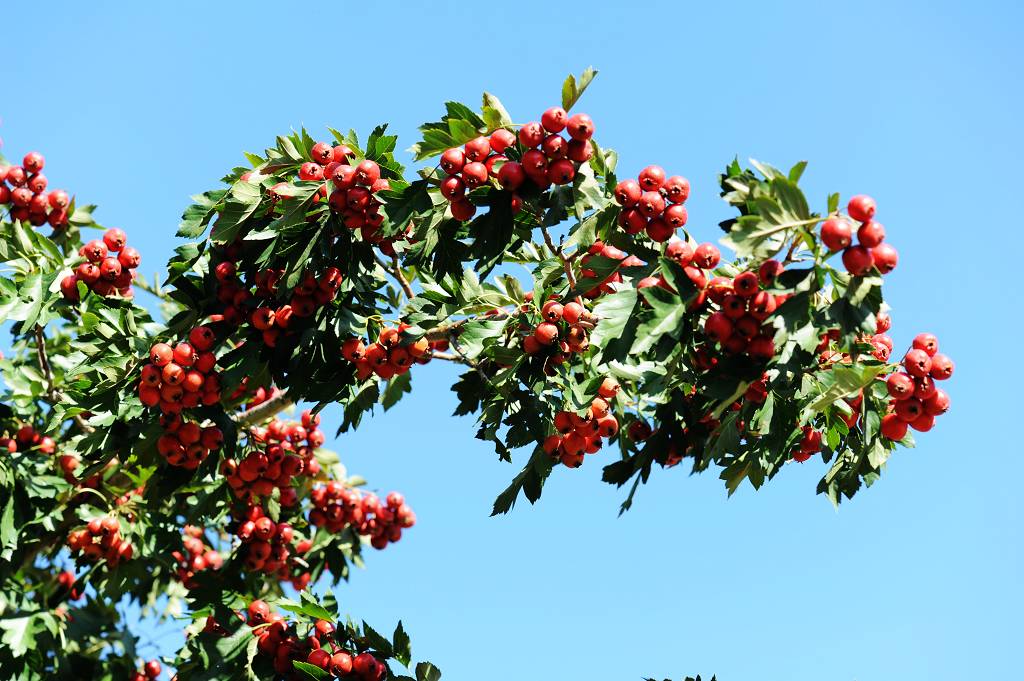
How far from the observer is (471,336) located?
5.05 metres

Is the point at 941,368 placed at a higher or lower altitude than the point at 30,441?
lower

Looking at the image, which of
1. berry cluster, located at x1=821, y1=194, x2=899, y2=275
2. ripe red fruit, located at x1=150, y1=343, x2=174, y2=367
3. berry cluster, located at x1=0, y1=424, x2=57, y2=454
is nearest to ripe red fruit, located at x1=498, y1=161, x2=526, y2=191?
berry cluster, located at x1=821, y1=194, x2=899, y2=275

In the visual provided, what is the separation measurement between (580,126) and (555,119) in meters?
0.12

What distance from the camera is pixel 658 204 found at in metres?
4.54

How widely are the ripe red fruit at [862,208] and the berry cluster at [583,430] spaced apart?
172 cm

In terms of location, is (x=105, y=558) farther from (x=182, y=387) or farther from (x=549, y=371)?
(x=549, y=371)

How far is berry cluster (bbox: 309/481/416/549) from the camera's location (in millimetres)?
7527

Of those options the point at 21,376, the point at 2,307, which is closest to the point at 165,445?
the point at 2,307

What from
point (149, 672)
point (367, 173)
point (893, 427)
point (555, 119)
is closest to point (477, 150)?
point (555, 119)

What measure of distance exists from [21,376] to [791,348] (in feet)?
17.6

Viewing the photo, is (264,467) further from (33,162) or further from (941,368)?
(941,368)

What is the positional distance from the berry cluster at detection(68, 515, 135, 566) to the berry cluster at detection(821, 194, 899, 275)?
191 inches

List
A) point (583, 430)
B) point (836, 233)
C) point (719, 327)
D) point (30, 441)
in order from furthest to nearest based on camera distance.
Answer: point (30, 441), point (583, 430), point (719, 327), point (836, 233)

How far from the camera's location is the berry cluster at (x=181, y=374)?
17.4 ft
